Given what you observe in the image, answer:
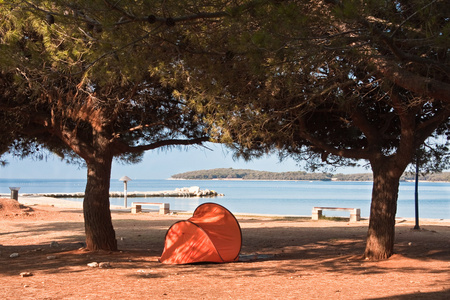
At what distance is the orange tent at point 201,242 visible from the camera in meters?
10.3

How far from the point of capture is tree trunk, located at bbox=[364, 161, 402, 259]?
33.4ft

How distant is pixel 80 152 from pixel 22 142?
117 inches

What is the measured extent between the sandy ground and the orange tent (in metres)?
0.28

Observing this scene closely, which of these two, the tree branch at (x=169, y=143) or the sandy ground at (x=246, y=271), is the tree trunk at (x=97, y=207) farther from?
the tree branch at (x=169, y=143)

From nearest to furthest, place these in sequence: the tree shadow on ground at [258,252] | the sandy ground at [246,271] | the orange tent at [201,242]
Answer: the sandy ground at [246,271] → the tree shadow on ground at [258,252] → the orange tent at [201,242]

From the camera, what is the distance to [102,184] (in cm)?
1115

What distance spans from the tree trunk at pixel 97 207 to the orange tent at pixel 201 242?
151cm

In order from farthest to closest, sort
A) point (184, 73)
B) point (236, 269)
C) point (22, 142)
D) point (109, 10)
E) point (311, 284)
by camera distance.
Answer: point (22, 142) < point (236, 269) < point (184, 73) < point (311, 284) < point (109, 10)

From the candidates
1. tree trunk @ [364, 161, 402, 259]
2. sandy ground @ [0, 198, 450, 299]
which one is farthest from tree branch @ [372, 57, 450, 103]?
tree trunk @ [364, 161, 402, 259]

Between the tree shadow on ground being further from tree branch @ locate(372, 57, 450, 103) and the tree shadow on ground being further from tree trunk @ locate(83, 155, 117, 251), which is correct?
tree branch @ locate(372, 57, 450, 103)

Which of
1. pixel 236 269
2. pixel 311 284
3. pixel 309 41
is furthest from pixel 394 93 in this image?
pixel 236 269

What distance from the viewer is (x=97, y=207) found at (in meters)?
11.1

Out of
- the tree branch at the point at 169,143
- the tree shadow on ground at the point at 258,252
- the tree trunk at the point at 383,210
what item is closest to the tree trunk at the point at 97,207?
the tree shadow on ground at the point at 258,252

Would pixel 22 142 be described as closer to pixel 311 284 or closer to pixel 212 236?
pixel 212 236
